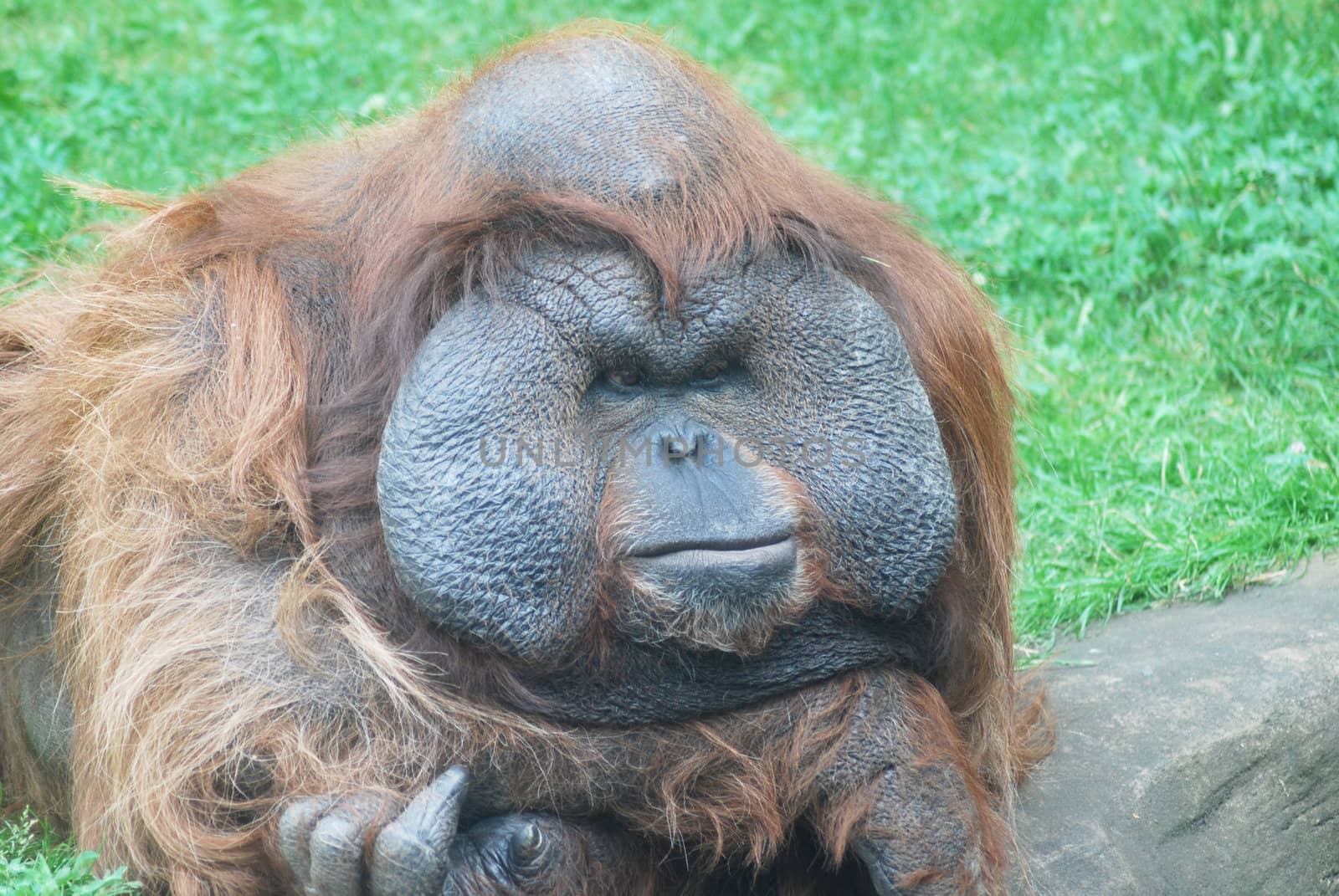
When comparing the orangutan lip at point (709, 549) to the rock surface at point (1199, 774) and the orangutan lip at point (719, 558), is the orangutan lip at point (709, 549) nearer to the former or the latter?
the orangutan lip at point (719, 558)

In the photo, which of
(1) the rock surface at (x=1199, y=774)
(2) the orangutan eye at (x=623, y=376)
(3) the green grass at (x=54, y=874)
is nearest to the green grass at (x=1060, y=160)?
(1) the rock surface at (x=1199, y=774)

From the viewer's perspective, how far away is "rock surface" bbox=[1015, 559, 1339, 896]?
108 inches

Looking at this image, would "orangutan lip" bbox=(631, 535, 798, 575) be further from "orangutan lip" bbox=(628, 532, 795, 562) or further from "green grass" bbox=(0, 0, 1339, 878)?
"green grass" bbox=(0, 0, 1339, 878)

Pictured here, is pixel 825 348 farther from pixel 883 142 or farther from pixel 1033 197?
pixel 883 142

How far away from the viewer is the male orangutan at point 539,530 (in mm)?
2182

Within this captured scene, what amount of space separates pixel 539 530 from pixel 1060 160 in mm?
3650

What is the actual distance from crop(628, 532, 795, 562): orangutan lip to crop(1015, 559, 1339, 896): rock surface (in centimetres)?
85

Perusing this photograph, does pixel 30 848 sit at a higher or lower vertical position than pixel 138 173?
lower

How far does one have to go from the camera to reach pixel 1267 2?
5828 millimetres

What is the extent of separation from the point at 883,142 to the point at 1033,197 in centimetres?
70

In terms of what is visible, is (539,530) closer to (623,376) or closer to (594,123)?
(623,376)

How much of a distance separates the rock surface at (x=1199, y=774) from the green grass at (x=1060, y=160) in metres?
0.38

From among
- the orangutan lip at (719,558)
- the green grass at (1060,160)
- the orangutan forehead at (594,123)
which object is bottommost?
the green grass at (1060,160)

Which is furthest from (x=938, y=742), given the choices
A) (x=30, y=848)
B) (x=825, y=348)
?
(x=30, y=848)
